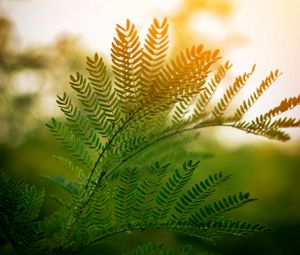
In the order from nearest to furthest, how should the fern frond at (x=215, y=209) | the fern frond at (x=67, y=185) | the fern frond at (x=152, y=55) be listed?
1. the fern frond at (x=152, y=55)
2. the fern frond at (x=215, y=209)
3. the fern frond at (x=67, y=185)

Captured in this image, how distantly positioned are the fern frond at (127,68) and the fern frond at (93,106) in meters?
0.05

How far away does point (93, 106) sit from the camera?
53 cm

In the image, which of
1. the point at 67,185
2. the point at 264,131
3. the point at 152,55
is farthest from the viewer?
the point at 67,185

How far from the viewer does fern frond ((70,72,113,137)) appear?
501mm

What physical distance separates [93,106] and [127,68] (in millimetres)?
113

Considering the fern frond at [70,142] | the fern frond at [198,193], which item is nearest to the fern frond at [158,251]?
the fern frond at [198,193]

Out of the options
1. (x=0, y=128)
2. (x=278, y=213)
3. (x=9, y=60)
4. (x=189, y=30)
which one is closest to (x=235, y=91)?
(x=278, y=213)

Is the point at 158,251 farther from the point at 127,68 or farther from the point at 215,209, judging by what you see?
the point at 127,68

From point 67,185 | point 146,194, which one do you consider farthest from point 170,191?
point 67,185

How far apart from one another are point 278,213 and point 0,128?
4833 mm

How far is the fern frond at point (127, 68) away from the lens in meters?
0.41

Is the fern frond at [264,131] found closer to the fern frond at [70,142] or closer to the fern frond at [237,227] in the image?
the fern frond at [237,227]

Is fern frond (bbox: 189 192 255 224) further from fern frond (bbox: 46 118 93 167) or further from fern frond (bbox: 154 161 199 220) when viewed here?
fern frond (bbox: 46 118 93 167)

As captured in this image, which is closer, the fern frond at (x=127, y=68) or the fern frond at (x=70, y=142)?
the fern frond at (x=127, y=68)
